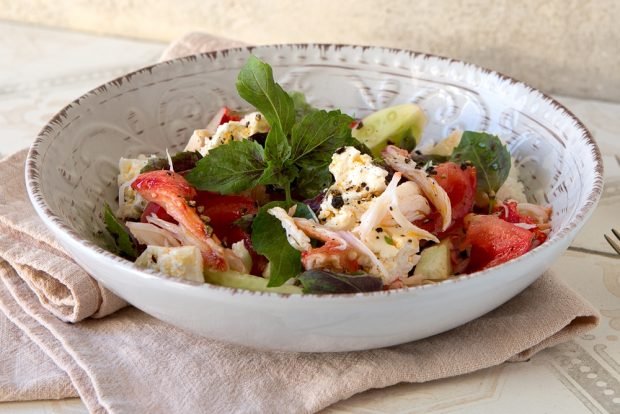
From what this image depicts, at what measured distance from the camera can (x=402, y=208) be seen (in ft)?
5.65

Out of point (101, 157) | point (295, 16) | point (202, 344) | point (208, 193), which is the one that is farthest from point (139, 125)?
point (295, 16)

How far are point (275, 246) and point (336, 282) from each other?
7.4 inches

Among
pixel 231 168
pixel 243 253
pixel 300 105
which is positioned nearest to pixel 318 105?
pixel 300 105

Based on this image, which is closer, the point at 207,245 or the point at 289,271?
the point at 289,271

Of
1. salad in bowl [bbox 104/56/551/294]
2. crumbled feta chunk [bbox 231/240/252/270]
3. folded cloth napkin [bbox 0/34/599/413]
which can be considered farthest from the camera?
crumbled feta chunk [bbox 231/240/252/270]

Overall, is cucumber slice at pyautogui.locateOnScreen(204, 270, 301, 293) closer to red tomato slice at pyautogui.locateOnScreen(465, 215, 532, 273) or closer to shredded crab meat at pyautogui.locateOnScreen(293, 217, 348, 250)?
shredded crab meat at pyautogui.locateOnScreen(293, 217, 348, 250)

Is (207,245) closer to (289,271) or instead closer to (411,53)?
(289,271)

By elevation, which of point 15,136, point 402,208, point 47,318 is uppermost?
point 402,208

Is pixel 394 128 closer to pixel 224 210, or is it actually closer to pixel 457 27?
pixel 224 210

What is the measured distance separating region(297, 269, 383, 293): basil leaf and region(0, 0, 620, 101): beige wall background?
5.50 feet

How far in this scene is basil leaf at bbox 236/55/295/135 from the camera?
6.02 ft

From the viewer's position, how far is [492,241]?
1.78 m

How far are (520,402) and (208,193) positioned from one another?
797 mm

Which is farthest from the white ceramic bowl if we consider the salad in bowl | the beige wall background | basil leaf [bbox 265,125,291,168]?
the beige wall background
